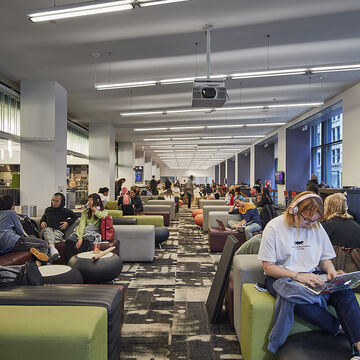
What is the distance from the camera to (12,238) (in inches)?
173

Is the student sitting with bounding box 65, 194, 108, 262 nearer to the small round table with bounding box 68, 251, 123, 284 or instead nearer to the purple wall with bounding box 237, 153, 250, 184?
the small round table with bounding box 68, 251, 123, 284

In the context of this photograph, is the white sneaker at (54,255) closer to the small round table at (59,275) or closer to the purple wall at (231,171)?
the small round table at (59,275)

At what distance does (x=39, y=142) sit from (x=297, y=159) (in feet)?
35.2

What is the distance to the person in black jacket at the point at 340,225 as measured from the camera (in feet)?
10.6

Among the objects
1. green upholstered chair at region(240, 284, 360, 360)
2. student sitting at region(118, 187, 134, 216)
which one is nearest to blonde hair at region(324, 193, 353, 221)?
green upholstered chair at region(240, 284, 360, 360)

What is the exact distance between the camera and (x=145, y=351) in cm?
273

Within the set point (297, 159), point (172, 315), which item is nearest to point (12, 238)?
point (172, 315)

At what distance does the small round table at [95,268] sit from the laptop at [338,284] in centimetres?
239

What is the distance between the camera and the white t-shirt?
97.9 inches

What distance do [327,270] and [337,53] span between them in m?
5.72

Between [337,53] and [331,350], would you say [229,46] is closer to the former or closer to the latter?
[337,53]

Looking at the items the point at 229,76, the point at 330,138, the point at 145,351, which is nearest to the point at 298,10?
the point at 229,76

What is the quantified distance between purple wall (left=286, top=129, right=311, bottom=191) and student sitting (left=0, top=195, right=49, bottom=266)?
1220 cm

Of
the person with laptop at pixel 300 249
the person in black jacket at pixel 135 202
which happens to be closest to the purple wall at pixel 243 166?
the person in black jacket at pixel 135 202
